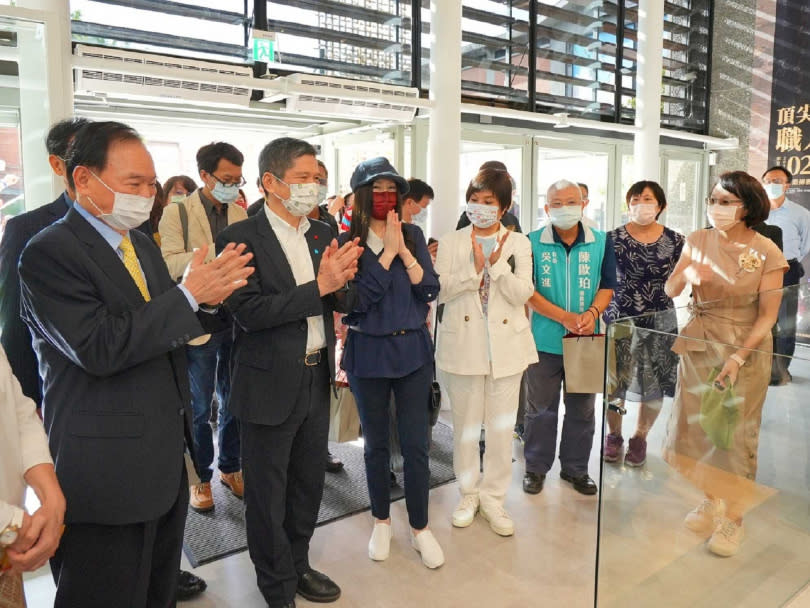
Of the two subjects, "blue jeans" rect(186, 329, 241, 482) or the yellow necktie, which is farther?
"blue jeans" rect(186, 329, 241, 482)

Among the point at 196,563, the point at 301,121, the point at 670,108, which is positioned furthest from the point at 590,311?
the point at 670,108

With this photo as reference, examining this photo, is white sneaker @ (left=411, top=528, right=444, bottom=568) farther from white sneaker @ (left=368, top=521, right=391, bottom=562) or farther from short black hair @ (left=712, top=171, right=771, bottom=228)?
short black hair @ (left=712, top=171, right=771, bottom=228)

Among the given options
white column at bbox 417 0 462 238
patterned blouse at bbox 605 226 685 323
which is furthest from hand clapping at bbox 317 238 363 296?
white column at bbox 417 0 462 238

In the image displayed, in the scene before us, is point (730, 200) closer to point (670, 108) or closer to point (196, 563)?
point (196, 563)

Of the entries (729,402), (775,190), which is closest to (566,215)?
(729,402)

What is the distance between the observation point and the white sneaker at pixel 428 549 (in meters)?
2.56

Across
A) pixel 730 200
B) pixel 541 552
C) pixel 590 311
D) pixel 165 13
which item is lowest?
pixel 541 552

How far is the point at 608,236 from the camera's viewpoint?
3.21 m

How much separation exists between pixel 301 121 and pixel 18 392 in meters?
5.19

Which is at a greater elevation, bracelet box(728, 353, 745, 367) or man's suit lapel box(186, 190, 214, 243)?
man's suit lapel box(186, 190, 214, 243)

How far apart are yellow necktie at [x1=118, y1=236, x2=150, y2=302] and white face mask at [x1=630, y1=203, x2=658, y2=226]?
9.14 feet

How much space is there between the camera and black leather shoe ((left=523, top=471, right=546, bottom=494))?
328cm

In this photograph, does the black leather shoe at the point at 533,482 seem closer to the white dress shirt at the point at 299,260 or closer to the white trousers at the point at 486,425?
the white trousers at the point at 486,425

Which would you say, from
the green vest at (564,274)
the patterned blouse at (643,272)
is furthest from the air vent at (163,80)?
the patterned blouse at (643,272)
